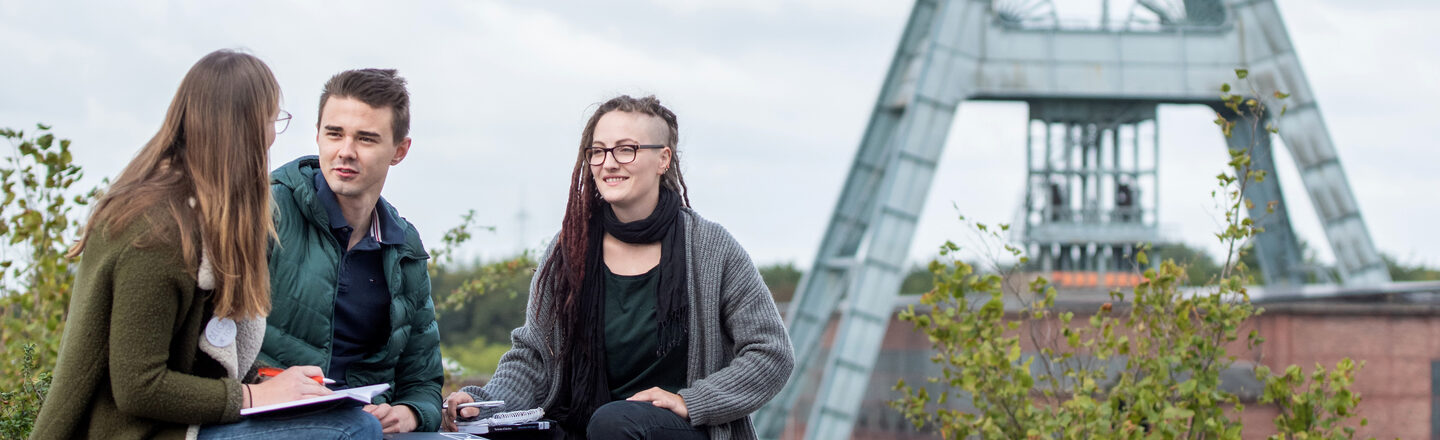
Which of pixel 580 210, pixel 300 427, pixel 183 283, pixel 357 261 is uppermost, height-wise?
pixel 580 210

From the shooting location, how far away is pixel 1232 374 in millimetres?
8164

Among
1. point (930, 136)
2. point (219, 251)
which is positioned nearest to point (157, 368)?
point (219, 251)

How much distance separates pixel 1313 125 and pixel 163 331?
34.3 feet

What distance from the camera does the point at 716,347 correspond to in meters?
2.86

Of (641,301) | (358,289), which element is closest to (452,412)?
(358,289)

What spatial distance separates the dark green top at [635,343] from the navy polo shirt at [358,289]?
46 cm

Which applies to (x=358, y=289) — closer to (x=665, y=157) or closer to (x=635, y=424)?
(x=635, y=424)

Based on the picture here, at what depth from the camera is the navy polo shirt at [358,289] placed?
2.56 meters

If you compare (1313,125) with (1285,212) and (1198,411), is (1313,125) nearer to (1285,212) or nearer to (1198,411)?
(1285,212)

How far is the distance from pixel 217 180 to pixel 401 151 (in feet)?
2.12

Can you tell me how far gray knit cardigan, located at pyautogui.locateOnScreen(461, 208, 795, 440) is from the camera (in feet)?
→ 9.05

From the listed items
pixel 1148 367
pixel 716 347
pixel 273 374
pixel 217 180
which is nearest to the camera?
pixel 217 180

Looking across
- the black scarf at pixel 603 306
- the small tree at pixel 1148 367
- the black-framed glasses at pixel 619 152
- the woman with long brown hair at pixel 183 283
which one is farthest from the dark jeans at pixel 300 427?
the small tree at pixel 1148 367

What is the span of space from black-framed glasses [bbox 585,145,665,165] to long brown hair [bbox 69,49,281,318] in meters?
0.83
